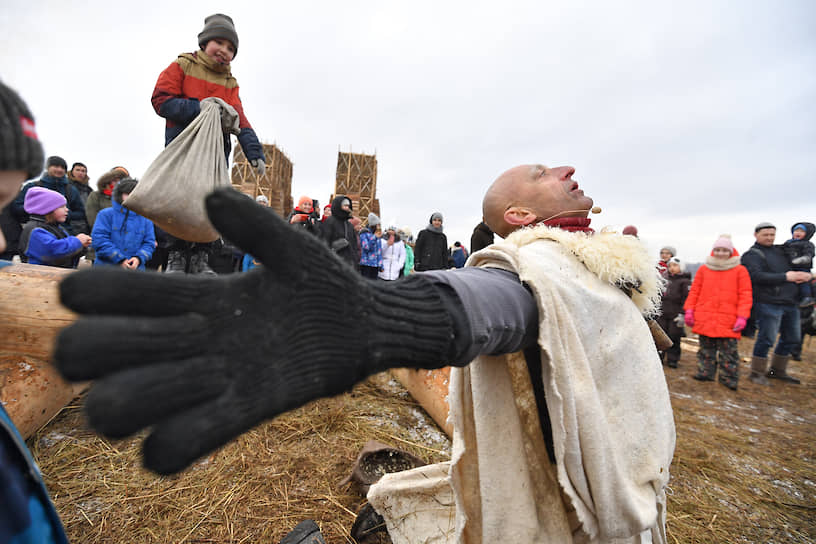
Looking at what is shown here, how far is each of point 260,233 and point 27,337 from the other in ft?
8.24

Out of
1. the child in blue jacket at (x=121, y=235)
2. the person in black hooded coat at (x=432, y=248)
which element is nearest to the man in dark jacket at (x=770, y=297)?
the person in black hooded coat at (x=432, y=248)

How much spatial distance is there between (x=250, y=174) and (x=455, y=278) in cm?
1773

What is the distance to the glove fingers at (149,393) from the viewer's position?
417mm

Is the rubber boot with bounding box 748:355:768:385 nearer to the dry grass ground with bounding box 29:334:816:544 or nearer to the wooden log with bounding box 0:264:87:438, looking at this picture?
the dry grass ground with bounding box 29:334:816:544

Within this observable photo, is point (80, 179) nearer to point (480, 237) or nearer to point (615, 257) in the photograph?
point (480, 237)

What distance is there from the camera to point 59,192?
3.87 metres

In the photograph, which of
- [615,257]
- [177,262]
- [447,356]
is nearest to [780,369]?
[615,257]

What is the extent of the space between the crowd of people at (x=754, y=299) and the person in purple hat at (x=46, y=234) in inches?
273

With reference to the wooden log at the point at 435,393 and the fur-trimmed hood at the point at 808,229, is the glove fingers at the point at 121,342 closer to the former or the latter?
the wooden log at the point at 435,393

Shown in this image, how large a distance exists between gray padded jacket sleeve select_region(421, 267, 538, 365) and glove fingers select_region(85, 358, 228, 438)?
0.44 meters

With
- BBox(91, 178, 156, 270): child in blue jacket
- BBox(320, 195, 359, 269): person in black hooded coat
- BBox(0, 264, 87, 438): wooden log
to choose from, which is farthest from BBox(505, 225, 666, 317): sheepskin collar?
BBox(320, 195, 359, 269): person in black hooded coat

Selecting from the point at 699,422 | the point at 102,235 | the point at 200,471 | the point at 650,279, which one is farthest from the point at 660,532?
the point at 102,235

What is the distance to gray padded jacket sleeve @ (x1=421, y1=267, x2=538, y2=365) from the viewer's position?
0.72 m

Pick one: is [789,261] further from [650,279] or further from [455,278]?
[455,278]
